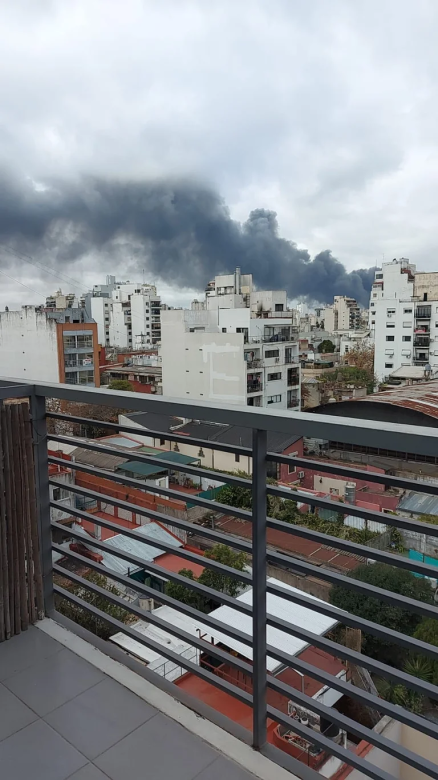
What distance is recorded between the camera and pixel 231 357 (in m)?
21.7

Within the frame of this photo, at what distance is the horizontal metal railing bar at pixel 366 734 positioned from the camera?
0.86 meters

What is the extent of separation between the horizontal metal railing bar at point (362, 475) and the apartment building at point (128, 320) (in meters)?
48.9

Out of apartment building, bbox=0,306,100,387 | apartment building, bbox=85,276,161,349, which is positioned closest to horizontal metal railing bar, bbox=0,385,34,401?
apartment building, bbox=0,306,100,387

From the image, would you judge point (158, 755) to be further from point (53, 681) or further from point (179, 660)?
point (53, 681)

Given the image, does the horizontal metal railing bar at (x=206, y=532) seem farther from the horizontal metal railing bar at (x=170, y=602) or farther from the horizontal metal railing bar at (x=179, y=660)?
the horizontal metal railing bar at (x=179, y=660)

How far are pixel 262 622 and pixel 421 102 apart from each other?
70.9 feet

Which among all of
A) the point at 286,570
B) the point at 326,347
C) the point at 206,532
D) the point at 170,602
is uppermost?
the point at 206,532

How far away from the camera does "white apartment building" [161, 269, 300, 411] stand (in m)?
21.8

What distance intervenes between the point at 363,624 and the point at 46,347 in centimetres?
2279

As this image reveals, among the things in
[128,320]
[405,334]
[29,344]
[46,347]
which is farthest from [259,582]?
[128,320]

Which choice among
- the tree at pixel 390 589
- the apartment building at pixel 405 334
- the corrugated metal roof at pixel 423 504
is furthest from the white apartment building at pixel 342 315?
the tree at pixel 390 589

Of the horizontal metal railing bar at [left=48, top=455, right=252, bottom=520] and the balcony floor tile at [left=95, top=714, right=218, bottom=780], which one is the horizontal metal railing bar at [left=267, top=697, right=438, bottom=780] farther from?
the horizontal metal railing bar at [left=48, top=455, right=252, bottom=520]

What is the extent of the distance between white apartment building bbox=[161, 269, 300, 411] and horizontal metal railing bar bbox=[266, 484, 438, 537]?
67.0ft

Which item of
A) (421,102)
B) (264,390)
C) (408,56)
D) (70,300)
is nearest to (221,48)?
(408,56)
